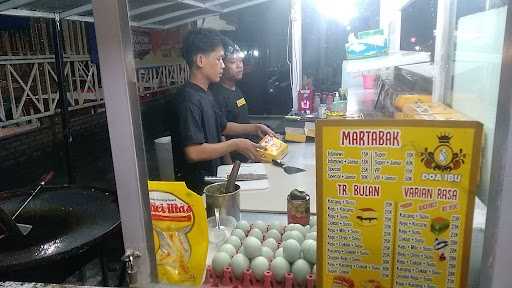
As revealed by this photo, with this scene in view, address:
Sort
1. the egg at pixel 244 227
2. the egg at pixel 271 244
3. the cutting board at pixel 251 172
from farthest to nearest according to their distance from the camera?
the cutting board at pixel 251 172
the egg at pixel 244 227
the egg at pixel 271 244

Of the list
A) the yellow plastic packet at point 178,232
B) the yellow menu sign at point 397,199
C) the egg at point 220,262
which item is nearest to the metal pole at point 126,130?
the yellow plastic packet at point 178,232

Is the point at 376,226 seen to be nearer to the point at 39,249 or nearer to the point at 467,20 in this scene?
the point at 467,20

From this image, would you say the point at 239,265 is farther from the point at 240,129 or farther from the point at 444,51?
the point at 240,129

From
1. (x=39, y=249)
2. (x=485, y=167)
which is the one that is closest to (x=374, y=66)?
(x=485, y=167)

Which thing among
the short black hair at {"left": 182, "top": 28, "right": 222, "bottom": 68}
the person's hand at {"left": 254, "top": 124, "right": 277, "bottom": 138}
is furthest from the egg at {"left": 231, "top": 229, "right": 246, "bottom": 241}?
the person's hand at {"left": 254, "top": 124, "right": 277, "bottom": 138}

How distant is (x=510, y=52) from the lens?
618 mm

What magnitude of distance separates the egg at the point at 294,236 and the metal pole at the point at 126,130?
0.36 m

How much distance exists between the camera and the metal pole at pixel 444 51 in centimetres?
138

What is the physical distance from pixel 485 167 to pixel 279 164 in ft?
6.35

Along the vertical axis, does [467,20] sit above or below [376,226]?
above

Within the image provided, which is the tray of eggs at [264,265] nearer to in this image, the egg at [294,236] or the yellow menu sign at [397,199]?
the egg at [294,236]

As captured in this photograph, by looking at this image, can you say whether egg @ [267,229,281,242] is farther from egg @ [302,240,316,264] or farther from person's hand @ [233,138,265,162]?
person's hand @ [233,138,265,162]

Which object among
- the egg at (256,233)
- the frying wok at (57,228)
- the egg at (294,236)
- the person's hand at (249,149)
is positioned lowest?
the frying wok at (57,228)

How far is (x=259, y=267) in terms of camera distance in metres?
0.91
